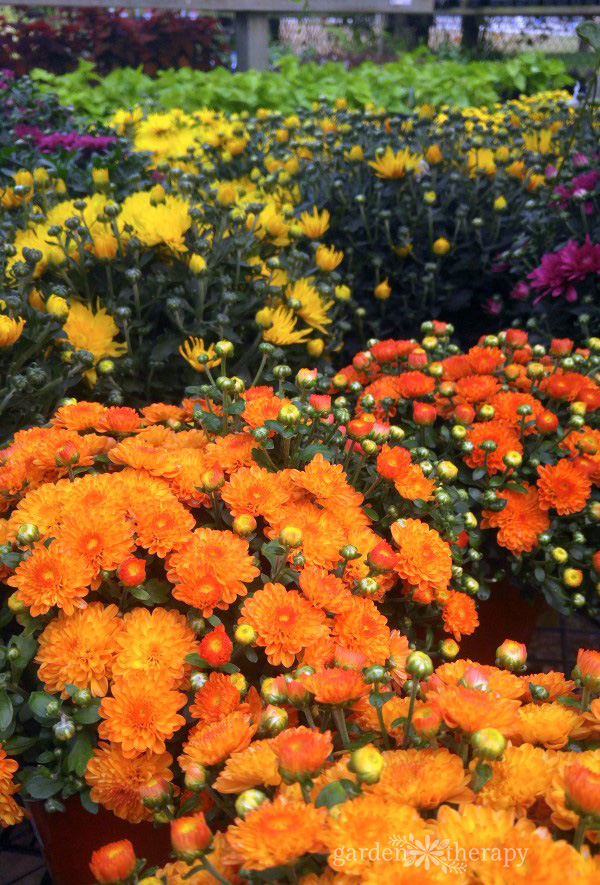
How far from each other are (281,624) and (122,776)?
27 cm

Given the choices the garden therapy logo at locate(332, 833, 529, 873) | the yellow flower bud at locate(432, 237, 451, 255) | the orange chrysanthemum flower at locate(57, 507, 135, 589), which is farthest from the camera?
the yellow flower bud at locate(432, 237, 451, 255)

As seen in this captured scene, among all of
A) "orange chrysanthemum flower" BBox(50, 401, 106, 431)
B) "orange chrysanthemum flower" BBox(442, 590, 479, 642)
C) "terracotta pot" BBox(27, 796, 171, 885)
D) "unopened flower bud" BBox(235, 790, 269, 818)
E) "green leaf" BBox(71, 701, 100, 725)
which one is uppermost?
"orange chrysanthemum flower" BBox(50, 401, 106, 431)

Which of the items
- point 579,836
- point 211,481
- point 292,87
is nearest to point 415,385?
point 211,481

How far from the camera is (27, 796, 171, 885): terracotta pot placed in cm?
110

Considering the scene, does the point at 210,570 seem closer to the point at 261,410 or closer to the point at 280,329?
the point at 261,410

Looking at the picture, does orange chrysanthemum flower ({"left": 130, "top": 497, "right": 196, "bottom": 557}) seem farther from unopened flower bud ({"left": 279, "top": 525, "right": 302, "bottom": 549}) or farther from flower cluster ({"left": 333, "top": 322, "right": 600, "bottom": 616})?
flower cluster ({"left": 333, "top": 322, "right": 600, "bottom": 616})

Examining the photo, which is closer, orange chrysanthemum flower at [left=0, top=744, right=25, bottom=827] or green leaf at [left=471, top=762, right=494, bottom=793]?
green leaf at [left=471, top=762, right=494, bottom=793]

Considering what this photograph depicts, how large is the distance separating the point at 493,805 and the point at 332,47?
39.9ft

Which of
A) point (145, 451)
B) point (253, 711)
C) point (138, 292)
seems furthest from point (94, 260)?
point (253, 711)

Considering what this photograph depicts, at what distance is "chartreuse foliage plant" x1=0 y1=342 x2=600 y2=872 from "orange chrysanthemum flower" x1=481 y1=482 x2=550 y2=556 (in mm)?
12

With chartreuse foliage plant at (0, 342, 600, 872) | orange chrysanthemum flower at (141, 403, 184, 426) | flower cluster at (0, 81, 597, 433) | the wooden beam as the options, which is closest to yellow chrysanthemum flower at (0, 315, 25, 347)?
flower cluster at (0, 81, 597, 433)

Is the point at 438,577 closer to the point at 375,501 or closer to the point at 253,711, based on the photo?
the point at 375,501

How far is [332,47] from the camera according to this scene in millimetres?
11203

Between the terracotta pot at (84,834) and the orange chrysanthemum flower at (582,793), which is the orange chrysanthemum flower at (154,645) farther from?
the orange chrysanthemum flower at (582,793)
